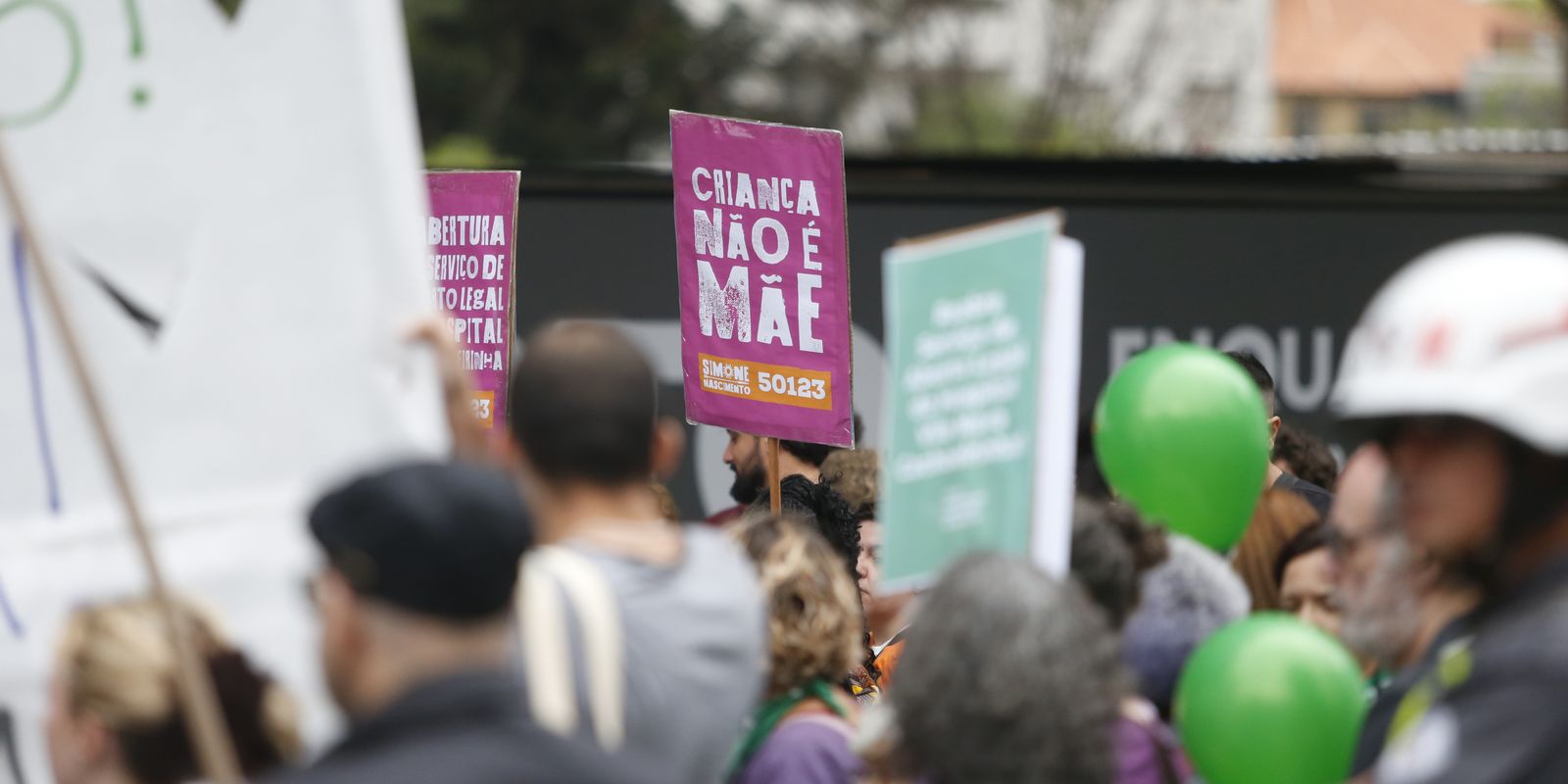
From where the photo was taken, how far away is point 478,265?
5.44 meters

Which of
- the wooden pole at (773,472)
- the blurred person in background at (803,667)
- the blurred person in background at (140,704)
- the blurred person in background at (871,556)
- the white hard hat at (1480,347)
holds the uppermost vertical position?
the white hard hat at (1480,347)

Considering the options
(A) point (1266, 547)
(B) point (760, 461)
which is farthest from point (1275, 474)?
(B) point (760, 461)

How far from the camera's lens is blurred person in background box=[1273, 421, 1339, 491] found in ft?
20.1

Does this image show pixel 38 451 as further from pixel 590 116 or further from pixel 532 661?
pixel 590 116

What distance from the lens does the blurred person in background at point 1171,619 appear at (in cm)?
369

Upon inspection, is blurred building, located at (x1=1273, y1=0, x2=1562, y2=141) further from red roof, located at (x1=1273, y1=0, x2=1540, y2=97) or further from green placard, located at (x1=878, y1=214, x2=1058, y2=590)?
green placard, located at (x1=878, y1=214, x2=1058, y2=590)

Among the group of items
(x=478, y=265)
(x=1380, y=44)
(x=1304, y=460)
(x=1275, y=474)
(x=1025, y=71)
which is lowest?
(x=1380, y=44)

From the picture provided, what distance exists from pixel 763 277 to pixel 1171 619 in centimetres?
182

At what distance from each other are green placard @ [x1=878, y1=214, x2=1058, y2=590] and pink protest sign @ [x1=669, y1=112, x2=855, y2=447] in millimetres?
1839

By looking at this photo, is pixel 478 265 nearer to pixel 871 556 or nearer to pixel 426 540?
pixel 871 556

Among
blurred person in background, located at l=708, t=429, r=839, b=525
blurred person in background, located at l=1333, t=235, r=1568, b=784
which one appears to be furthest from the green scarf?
blurred person in background, located at l=708, t=429, r=839, b=525

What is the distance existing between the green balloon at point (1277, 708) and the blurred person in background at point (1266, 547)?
160 cm

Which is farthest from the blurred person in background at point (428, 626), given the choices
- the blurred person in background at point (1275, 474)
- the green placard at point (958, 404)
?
the blurred person in background at point (1275, 474)

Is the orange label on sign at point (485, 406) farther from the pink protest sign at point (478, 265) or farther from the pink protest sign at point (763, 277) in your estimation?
the pink protest sign at point (763, 277)
